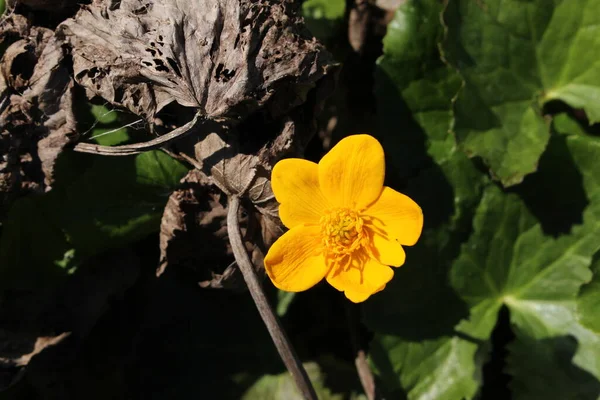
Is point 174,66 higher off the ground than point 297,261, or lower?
higher

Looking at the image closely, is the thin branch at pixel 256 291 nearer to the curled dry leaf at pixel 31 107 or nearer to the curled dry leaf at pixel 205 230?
the curled dry leaf at pixel 205 230

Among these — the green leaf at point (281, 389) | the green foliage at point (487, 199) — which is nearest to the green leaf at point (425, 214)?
the green foliage at point (487, 199)

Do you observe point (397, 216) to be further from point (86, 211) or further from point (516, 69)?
point (86, 211)

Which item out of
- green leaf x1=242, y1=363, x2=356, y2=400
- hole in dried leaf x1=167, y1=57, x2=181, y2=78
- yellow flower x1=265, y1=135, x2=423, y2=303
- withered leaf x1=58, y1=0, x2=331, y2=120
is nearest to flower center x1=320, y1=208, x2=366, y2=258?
yellow flower x1=265, y1=135, x2=423, y2=303

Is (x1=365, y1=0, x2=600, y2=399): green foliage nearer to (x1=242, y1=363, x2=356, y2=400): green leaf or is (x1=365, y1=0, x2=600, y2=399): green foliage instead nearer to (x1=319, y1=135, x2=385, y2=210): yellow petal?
(x1=242, y1=363, x2=356, y2=400): green leaf

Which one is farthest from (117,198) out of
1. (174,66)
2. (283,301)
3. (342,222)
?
(342,222)
